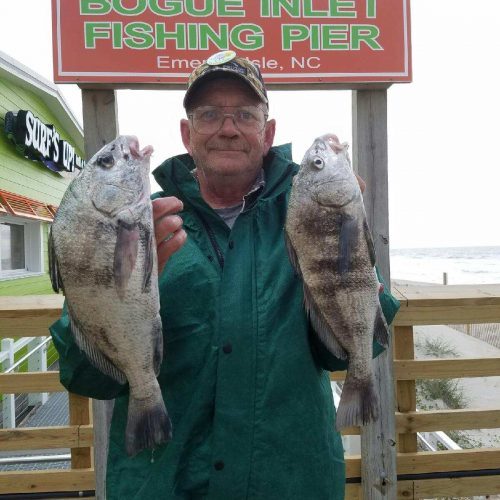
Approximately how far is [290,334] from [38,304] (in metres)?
1.63

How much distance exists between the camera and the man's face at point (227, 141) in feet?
6.45

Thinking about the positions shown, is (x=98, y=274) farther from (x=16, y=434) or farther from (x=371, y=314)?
(x=16, y=434)

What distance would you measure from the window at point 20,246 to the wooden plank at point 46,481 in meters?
6.09

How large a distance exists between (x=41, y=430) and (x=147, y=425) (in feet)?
5.17

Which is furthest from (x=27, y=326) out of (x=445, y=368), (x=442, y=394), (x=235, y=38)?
(x=442, y=394)

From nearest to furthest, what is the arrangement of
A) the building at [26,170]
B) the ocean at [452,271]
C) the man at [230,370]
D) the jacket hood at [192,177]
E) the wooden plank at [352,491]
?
the man at [230,370] → the jacket hood at [192,177] → the wooden plank at [352,491] → the building at [26,170] → the ocean at [452,271]

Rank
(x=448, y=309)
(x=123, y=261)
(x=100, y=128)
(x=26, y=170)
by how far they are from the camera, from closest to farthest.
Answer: (x=123, y=261)
(x=100, y=128)
(x=448, y=309)
(x=26, y=170)

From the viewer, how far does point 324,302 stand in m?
1.73

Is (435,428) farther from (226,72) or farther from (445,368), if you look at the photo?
(226,72)

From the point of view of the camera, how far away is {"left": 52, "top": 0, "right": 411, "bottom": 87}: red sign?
251 centimetres

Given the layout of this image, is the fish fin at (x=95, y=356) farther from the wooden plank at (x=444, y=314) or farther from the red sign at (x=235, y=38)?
the wooden plank at (x=444, y=314)

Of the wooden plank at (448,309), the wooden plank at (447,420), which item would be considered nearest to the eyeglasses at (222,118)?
the wooden plank at (448,309)

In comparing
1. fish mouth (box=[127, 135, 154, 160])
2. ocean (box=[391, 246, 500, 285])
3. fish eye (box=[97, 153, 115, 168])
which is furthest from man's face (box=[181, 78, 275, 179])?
ocean (box=[391, 246, 500, 285])

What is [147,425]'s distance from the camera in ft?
5.15
